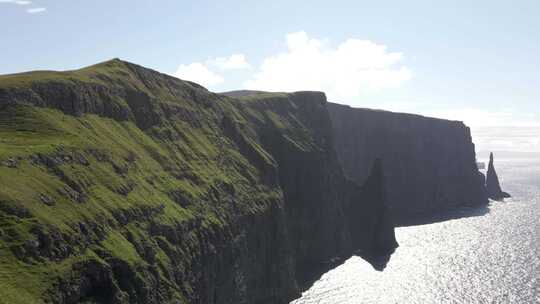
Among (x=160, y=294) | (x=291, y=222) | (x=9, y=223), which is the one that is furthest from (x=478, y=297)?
(x=9, y=223)

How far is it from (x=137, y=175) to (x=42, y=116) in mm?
19239

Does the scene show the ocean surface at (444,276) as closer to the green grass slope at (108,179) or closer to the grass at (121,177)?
the green grass slope at (108,179)

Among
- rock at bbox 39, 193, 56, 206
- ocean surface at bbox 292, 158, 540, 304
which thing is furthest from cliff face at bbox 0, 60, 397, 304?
ocean surface at bbox 292, 158, 540, 304

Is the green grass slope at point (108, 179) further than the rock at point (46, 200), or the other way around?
the rock at point (46, 200)

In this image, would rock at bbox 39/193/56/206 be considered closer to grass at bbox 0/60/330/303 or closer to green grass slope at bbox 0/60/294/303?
green grass slope at bbox 0/60/294/303

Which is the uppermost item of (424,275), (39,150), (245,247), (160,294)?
(39,150)

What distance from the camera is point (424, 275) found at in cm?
14975

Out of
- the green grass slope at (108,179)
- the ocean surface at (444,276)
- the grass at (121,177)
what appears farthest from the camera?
the ocean surface at (444,276)

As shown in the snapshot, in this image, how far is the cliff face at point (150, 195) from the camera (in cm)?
6806

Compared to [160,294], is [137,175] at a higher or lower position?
higher

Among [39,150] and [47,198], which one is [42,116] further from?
[47,198]

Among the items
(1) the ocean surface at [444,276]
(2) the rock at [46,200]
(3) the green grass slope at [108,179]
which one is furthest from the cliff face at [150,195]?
(1) the ocean surface at [444,276]

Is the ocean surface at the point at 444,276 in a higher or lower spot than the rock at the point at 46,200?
lower

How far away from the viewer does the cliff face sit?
2680 inches
